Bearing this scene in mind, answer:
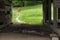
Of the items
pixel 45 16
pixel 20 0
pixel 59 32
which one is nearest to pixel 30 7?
pixel 20 0

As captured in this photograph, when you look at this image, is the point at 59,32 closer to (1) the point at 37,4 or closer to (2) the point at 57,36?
(2) the point at 57,36

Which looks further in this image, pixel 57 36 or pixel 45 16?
pixel 45 16

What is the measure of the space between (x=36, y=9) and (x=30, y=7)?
3.41 ft

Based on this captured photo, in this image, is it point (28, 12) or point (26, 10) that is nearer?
point (28, 12)

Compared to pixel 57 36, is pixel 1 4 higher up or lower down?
higher up

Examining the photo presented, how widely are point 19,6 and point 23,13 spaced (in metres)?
1.21

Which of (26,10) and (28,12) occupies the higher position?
(26,10)

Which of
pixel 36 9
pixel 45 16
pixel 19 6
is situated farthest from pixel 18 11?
pixel 45 16

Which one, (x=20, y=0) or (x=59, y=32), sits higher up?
(x=20, y=0)

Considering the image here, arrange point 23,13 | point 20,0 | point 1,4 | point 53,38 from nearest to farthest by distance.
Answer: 1. point 53,38
2. point 1,4
3. point 20,0
4. point 23,13

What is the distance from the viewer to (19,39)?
18.8 ft

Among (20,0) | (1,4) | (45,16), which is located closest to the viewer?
(1,4)

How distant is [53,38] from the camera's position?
5488mm

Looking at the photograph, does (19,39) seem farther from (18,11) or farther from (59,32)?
(18,11)
